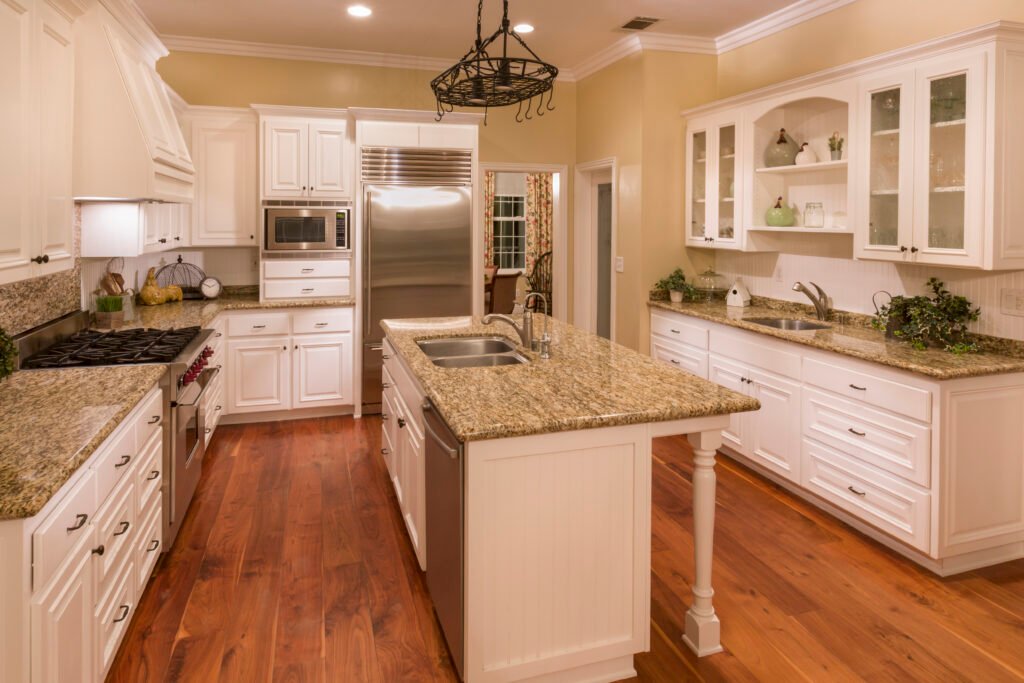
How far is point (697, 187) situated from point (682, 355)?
127 cm

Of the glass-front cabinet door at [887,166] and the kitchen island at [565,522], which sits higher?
the glass-front cabinet door at [887,166]

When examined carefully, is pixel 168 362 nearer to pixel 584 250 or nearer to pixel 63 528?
pixel 63 528

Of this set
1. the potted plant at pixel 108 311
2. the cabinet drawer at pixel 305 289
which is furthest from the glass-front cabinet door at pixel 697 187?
the potted plant at pixel 108 311

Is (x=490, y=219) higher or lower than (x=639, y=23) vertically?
lower

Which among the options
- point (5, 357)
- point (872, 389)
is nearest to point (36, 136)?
point (5, 357)

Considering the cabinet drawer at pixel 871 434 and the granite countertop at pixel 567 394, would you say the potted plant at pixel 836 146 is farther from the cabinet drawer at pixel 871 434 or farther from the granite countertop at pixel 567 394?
the granite countertop at pixel 567 394

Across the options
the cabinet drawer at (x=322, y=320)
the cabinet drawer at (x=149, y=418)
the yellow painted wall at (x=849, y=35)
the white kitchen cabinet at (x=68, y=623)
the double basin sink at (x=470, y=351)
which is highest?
the yellow painted wall at (x=849, y=35)

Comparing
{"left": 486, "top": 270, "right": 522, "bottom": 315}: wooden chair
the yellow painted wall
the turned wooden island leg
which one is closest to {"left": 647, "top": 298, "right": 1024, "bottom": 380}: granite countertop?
the turned wooden island leg

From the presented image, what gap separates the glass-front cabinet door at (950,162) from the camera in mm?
3020

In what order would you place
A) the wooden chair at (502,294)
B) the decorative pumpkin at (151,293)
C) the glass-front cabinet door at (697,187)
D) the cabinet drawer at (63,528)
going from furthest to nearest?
the wooden chair at (502,294) < the glass-front cabinet door at (697,187) < the decorative pumpkin at (151,293) < the cabinet drawer at (63,528)

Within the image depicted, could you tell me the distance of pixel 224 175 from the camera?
530 cm

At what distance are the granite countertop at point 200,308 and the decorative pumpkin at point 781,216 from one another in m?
3.04

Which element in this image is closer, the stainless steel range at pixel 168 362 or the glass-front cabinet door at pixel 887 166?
the stainless steel range at pixel 168 362

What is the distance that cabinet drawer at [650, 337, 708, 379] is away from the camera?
4.63 m
